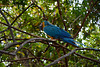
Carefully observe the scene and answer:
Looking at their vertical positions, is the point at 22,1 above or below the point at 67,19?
above

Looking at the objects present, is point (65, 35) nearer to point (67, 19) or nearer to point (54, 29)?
point (54, 29)

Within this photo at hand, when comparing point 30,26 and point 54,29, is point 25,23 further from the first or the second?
point 54,29

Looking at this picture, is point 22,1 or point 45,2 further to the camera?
point 45,2

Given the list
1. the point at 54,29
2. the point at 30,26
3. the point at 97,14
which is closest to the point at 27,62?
the point at 30,26

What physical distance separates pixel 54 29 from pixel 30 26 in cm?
111

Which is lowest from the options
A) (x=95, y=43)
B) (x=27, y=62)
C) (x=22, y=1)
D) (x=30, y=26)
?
(x=27, y=62)

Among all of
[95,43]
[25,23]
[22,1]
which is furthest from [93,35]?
[22,1]

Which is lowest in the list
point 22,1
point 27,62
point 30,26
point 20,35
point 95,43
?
point 27,62

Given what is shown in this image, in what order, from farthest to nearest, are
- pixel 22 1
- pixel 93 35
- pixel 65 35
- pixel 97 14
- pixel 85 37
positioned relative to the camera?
pixel 93 35
pixel 85 37
pixel 97 14
pixel 65 35
pixel 22 1

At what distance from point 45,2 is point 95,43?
215 centimetres

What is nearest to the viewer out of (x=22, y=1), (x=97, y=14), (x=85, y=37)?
(x=22, y=1)

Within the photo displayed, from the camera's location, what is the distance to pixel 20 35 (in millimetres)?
5102

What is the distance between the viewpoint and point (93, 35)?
4.63m

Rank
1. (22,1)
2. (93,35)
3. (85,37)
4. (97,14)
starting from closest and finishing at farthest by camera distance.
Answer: (22,1)
(97,14)
(85,37)
(93,35)
